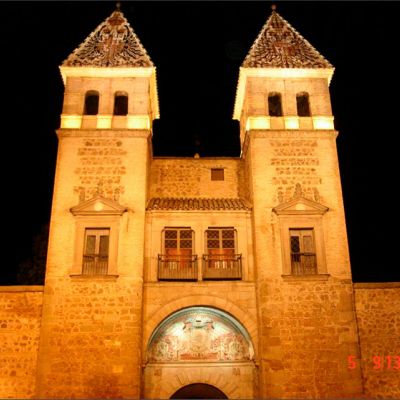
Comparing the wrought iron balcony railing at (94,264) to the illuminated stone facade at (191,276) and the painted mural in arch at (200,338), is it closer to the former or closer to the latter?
the illuminated stone facade at (191,276)

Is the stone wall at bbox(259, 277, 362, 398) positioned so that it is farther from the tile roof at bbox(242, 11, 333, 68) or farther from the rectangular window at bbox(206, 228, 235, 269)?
the tile roof at bbox(242, 11, 333, 68)

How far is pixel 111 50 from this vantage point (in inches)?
900

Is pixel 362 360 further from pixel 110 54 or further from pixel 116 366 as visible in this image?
pixel 110 54

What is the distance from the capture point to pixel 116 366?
17109 millimetres

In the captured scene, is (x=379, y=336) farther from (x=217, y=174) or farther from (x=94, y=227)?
(x=94, y=227)

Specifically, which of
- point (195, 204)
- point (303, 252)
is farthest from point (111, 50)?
point (303, 252)

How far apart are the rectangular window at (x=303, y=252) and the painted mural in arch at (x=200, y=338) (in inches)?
123

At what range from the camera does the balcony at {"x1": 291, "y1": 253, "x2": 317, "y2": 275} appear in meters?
18.6

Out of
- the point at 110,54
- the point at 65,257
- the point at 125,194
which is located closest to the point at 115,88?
the point at 110,54

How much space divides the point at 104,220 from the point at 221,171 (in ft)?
19.6

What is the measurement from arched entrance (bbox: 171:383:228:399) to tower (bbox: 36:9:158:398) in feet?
8.53

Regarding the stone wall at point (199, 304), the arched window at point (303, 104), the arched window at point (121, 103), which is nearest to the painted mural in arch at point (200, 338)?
the stone wall at point (199, 304)

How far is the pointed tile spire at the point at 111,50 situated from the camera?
72.3ft

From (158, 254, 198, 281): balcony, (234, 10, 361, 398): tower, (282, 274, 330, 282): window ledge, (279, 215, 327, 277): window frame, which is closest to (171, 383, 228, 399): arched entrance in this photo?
(234, 10, 361, 398): tower
